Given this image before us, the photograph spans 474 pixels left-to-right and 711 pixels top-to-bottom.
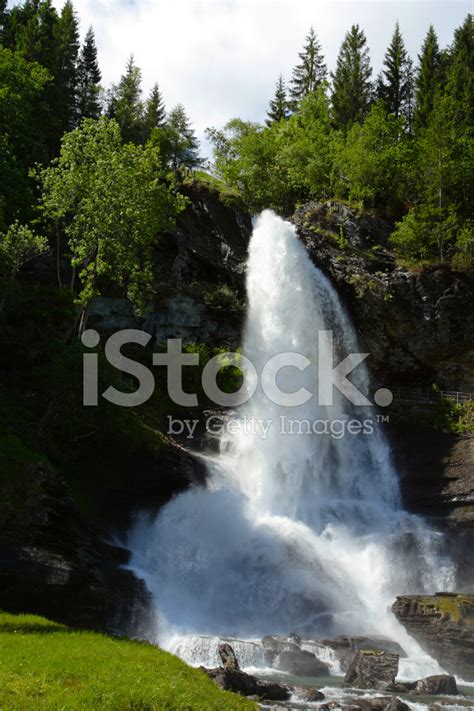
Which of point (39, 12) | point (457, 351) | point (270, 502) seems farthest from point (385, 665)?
point (39, 12)

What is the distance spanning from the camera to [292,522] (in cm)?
2266

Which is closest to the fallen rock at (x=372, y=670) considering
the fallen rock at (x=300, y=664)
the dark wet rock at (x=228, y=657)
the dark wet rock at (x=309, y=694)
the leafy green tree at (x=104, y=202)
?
the fallen rock at (x=300, y=664)

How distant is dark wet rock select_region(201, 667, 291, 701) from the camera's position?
13.1m

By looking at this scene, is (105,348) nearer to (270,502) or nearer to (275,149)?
(270,502)

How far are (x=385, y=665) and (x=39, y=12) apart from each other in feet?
154

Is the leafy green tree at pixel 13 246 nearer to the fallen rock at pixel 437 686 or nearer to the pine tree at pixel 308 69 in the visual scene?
the fallen rock at pixel 437 686

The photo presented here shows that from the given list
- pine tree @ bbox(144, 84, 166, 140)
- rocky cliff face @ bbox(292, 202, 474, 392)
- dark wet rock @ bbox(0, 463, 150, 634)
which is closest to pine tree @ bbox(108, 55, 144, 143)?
pine tree @ bbox(144, 84, 166, 140)

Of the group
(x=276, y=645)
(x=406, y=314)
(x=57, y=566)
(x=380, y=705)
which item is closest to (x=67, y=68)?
(x=406, y=314)

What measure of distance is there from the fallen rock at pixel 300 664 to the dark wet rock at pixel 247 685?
2.13 m

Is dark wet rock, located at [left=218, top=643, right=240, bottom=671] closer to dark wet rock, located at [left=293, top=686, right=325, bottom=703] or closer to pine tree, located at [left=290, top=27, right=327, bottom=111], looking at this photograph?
dark wet rock, located at [left=293, top=686, right=325, bottom=703]

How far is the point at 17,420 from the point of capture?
18.7 metres

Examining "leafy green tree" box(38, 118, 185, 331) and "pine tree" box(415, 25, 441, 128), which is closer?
"leafy green tree" box(38, 118, 185, 331)

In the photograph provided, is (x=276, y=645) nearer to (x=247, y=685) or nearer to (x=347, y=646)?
(x=347, y=646)

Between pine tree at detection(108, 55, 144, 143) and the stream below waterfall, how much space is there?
19385mm
